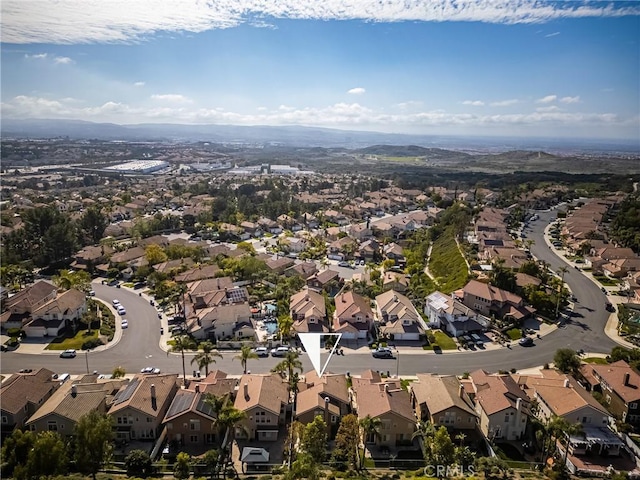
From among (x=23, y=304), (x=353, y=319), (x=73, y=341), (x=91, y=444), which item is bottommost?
(x=73, y=341)

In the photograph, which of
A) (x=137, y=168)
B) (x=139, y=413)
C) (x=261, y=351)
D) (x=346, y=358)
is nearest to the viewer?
(x=139, y=413)

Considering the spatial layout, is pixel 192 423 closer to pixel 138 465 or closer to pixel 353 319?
pixel 138 465

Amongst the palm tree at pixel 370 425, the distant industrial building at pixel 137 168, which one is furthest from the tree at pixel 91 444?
the distant industrial building at pixel 137 168

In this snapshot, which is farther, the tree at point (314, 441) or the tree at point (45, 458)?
the tree at point (314, 441)

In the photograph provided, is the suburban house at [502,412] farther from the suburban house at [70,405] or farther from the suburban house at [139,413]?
the suburban house at [70,405]

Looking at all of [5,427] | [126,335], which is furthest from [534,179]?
[5,427]

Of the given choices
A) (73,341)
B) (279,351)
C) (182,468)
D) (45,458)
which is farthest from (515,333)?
(73,341)

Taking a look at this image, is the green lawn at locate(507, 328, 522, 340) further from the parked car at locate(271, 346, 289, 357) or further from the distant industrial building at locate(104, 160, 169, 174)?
the distant industrial building at locate(104, 160, 169, 174)
